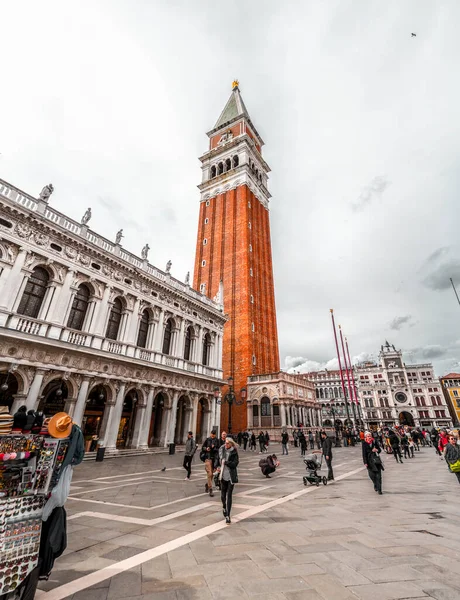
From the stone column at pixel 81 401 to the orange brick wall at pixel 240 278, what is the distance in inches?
785

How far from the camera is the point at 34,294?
1572 centimetres

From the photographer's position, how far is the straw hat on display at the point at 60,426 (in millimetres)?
3207

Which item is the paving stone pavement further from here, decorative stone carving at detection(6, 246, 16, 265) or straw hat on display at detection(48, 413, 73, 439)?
decorative stone carving at detection(6, 246, 16, 265)

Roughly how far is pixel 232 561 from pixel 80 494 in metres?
6.35

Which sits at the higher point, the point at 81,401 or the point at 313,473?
the point at 81,401

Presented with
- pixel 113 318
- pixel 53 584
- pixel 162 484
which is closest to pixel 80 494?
pixel 162 484

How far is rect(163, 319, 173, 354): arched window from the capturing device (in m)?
23.0

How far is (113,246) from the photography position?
20.0 meters

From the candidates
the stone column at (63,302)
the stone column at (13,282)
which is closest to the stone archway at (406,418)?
the stone column at (63,302)

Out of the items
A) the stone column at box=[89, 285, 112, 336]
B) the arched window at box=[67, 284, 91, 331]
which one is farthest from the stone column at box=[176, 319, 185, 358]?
the arched window at box=[67, 284, 91, 331]

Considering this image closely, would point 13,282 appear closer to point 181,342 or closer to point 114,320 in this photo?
point 114,320

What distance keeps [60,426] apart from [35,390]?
44.0ft

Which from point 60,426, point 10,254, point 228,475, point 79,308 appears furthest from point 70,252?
point 60,426

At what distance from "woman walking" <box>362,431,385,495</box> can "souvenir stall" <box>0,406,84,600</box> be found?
26.8 ft
